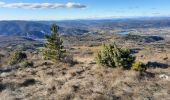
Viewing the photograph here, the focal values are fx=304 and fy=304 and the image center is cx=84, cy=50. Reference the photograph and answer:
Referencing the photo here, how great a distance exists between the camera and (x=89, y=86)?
76.4 feet

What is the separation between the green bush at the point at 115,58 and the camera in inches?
1245

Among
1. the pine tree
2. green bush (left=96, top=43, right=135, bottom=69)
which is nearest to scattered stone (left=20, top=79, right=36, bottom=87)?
green bush (left=96, top=43, right=135, bottom=69)

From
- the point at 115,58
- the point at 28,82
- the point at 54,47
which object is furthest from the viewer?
the point at 54,47

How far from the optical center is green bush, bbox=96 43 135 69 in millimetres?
31620

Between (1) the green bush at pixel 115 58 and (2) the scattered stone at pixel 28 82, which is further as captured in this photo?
(1) the green bush at pixel 115 58

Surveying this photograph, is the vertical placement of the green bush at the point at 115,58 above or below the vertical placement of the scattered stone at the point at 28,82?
above

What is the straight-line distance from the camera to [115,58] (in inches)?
1265

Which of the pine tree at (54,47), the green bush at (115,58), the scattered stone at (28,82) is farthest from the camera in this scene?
the pine tree at (54,47)

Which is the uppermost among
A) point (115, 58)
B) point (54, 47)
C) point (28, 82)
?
point (115, 58)

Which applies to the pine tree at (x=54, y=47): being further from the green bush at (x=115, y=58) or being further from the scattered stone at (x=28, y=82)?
the scattered stone at (x=28, y=82)

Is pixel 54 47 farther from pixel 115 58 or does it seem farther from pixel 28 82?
pixel 28 82

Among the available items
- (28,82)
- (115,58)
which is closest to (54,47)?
(115,58)

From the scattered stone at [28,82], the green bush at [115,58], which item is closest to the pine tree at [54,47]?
the green bush at [115,58]

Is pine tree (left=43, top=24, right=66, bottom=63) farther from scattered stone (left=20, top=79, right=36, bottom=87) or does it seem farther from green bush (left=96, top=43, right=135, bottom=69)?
scattered stone (left=20, top=79, right=36, bottom=87)
